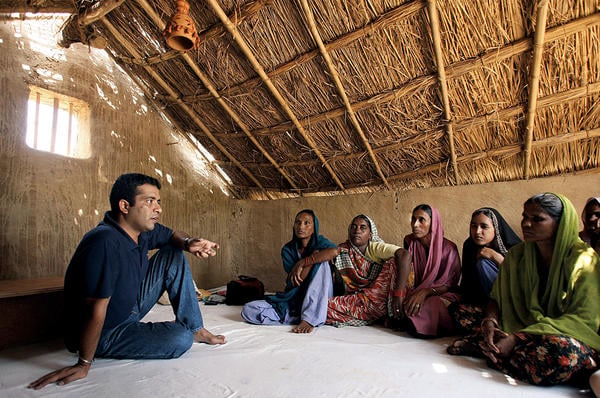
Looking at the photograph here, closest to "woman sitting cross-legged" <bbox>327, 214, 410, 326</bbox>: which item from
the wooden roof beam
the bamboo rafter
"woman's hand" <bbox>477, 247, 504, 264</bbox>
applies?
"woman's hand" <bbox>477, 247, 504, 264</bbox>

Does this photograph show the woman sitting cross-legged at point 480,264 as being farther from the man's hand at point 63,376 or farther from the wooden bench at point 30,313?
the wooden bench at point 30,313

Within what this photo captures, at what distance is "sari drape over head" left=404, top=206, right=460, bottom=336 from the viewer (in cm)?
285

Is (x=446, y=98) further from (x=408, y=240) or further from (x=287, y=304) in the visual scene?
(x=287, y=304)

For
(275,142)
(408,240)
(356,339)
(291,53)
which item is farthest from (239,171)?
(356,339)

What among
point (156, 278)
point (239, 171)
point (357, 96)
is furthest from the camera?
point (239, 171)

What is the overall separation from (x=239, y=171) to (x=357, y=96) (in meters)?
2.51

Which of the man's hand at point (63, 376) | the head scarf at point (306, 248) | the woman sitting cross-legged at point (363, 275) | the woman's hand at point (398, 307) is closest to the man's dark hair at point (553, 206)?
the woman sitting cross-legged at point (363, 275)

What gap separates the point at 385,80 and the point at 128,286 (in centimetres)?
293

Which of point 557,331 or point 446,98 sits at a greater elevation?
point 446,98

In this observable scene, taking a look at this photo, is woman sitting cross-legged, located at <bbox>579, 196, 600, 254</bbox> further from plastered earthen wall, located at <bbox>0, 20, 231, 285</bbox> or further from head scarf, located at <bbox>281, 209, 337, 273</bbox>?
plastered earthen wall, located at <bbox>0, 20, 231, 285</bbox>

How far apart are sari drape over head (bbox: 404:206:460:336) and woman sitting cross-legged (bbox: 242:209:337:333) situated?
0.78m

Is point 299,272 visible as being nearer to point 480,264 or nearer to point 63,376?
point 480,264

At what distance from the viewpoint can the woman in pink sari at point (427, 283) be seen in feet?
9.39

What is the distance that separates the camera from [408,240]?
11.5ft
